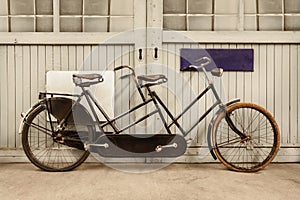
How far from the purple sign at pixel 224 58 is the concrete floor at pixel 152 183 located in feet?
3.01

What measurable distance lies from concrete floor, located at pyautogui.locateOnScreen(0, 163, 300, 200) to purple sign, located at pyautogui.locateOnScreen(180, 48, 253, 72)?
92 cm

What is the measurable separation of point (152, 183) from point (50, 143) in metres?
1.15

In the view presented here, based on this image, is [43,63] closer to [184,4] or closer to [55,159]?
[55,159]

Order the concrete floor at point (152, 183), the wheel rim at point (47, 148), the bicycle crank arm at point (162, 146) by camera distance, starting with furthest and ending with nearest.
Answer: the wheel rim at point (47, 148) < the bicycle crank arm at point (162, 146) < the concrete floor at point (152, 183)

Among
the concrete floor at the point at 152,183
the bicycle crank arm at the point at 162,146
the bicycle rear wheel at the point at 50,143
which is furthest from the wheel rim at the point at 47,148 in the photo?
the bicycle crank arm at the point at 162,146

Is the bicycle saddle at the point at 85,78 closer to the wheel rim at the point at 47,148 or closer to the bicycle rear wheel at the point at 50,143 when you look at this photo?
the bicycle rear wheel at the point at 50,143

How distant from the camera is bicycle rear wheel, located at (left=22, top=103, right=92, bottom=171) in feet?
9.00

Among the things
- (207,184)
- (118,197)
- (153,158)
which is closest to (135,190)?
(118,197)

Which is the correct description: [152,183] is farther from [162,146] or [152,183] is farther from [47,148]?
[47,148]

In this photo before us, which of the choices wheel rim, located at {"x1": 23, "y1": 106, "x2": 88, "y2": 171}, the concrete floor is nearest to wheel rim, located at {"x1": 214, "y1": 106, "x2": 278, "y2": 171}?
the concrete floor

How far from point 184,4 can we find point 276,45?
933 mm

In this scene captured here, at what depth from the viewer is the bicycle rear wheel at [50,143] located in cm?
274

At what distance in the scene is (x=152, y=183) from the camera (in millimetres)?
2389

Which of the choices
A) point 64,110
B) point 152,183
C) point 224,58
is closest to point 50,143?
point 64,110
